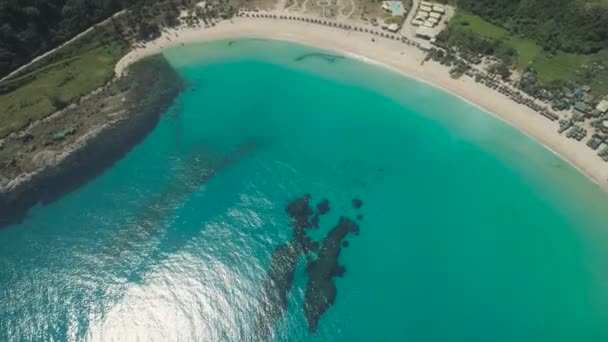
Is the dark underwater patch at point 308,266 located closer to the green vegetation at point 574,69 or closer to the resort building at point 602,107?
the resort building at point 602,107

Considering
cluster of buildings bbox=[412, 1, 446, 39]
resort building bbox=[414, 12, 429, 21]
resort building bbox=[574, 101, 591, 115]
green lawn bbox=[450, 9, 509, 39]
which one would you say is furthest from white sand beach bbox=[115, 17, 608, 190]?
green lawn bbox=[450, 9, 509, 39]

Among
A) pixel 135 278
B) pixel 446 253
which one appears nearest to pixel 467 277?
pixel 446 253

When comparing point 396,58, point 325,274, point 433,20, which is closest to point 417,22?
point 433,20

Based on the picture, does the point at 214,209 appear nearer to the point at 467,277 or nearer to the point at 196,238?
the point at 196,238

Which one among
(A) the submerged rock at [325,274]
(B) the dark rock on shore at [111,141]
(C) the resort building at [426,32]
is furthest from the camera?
(C) the resort building at [426,32]

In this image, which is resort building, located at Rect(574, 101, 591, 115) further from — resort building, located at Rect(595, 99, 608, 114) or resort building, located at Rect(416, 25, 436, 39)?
resort building, located at Rect(416, 25, 436, 39)

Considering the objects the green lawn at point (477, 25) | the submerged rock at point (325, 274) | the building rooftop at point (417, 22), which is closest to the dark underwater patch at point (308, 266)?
the submerged rock at point (325, 274)

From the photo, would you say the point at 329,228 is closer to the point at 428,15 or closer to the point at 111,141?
the point at 111,141

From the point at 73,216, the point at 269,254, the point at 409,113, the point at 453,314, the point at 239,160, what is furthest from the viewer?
the point at 409,113

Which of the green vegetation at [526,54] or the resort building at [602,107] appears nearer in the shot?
the resort building at [602,107]
